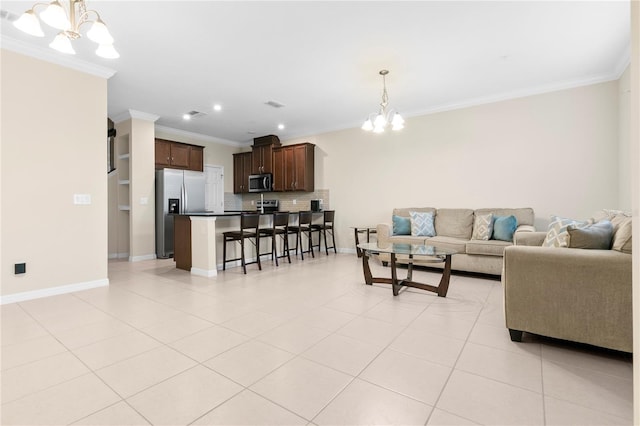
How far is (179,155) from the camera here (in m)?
6.38

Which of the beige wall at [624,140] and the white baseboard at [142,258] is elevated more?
the beige wall at [624,140]

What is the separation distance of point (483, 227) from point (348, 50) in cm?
302

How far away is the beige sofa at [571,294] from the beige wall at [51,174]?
439 centimetres

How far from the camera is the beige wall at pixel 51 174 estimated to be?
309 cm

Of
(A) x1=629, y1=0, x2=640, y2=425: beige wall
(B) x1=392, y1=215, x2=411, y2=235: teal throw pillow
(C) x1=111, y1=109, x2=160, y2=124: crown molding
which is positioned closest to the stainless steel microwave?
(C) x1=111, y1=109, x2=160, y2=124: crown molding

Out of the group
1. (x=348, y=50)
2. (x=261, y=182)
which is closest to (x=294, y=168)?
(x=261, y=182)

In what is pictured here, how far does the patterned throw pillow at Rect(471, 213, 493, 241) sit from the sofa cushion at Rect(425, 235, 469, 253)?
0.66ft

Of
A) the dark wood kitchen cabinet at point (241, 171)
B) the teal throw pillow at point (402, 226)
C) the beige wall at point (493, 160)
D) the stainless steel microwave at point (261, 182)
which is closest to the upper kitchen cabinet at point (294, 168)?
the stainless steel microwave at point (261, 182)

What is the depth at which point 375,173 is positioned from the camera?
19.5 ft

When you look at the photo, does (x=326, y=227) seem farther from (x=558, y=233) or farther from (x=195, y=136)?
(x=558, y=233)

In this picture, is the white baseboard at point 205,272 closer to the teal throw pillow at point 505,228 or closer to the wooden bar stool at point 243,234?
the wooden bar stool at point 243,234

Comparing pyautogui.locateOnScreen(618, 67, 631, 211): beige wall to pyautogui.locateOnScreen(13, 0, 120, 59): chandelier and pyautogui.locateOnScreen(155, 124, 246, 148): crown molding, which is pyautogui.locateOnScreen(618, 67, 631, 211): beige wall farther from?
pyautogui.locateOnScreen(155, 124, 246, 148): crown molding

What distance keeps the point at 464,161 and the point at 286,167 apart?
11.9 feet

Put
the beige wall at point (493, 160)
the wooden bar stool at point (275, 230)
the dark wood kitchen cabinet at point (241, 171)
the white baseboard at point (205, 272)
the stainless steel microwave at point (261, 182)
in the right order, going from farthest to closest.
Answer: the dark wood kitchen cabinet at point (241, 171) < the stainless steel microwave at point (261, 182) < the wooden bar stool at point (275, 230) < the white baseboard at point (205, 272) < the beige wall at point (493, 160)
